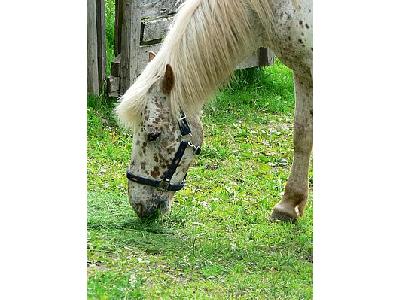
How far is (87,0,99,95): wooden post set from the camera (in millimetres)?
4164

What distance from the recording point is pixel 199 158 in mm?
4312

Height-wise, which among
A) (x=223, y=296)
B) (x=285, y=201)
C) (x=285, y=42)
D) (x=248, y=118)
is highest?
(x=285, y=42)

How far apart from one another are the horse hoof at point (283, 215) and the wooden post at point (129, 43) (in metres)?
0.82

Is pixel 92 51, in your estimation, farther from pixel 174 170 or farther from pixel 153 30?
pixel 174 170

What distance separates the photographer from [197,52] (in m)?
4.18

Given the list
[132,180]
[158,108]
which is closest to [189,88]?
[158,108]

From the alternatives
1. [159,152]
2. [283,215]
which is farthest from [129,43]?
[283,215]

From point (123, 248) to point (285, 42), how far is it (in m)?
1.11

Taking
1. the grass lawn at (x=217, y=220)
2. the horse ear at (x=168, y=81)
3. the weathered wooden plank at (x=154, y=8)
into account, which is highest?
the weathered wooden plank at (x=154, y=8)

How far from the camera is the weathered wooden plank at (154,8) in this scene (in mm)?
4535

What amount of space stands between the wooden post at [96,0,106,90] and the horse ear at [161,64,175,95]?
10.4 inches

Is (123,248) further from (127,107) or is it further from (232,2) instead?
(232,2)

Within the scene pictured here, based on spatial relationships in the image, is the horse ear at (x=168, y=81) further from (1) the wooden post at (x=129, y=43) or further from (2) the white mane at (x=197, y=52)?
(1) the wooden post at (x=129, y=43)

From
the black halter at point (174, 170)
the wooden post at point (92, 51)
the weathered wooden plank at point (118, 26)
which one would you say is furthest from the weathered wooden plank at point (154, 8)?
the black halter at point (174, 170)
